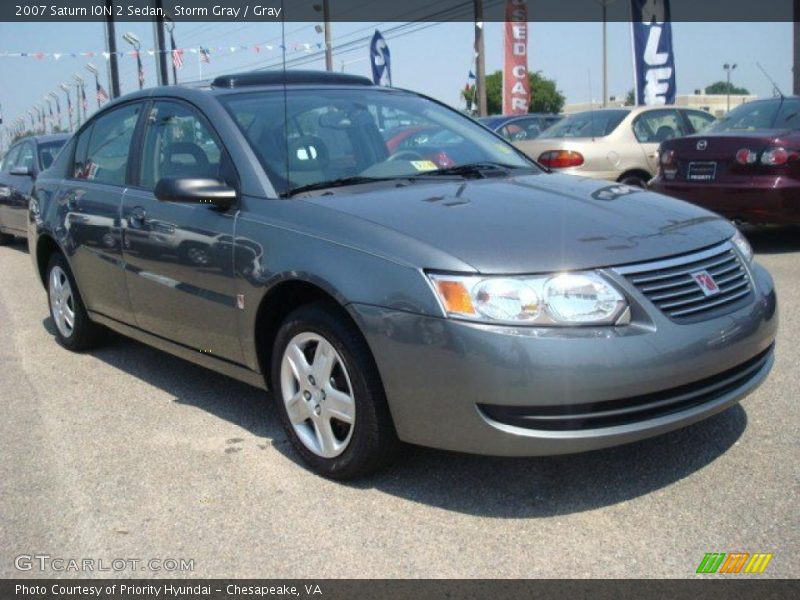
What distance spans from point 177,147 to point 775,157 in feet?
17.9

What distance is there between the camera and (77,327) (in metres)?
5.52

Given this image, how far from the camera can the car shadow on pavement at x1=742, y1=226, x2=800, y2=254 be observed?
8.34 meters

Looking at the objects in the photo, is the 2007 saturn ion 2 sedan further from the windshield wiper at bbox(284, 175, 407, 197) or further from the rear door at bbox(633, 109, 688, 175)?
the rear door at bbox(633, 109, 688, 175)

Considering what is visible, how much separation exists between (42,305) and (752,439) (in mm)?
6115

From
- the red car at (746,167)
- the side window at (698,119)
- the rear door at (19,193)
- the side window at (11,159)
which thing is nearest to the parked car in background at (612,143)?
the side window at (698,119)

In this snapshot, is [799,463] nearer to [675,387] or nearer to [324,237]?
[675,387]

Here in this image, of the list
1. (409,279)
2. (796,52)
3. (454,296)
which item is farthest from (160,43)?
(454,296)

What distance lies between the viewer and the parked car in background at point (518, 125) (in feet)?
46.6

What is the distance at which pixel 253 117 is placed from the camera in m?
4.00

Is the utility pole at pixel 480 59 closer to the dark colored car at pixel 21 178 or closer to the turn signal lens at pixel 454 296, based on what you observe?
the dark colored car at pixel 21 178

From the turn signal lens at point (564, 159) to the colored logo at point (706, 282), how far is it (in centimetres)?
687

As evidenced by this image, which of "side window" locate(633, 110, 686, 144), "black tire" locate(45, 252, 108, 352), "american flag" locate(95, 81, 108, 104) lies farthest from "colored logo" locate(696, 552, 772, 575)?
"american flag" locate(95, 81, 108, 104)

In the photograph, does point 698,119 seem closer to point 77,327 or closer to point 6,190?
point 77,327

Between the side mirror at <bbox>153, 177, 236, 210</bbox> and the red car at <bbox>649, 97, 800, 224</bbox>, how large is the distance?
214 inches
